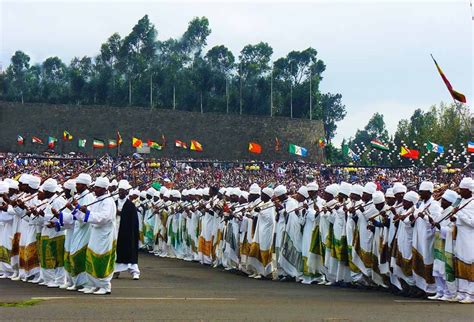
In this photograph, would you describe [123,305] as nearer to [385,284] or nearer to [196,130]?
[385,284]

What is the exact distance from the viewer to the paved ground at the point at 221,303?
38.2 feet

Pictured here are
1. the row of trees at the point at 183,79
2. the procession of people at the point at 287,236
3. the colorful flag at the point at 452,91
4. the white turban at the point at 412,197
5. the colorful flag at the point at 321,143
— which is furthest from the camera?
the row of trees at the point at 183,79

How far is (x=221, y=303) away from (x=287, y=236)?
5.59 metres

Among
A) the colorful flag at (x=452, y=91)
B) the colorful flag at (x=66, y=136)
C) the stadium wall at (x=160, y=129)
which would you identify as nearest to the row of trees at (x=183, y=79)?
the stadium wall at (x=160, y=129)

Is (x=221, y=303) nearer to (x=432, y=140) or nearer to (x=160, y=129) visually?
(x=432, y=140)

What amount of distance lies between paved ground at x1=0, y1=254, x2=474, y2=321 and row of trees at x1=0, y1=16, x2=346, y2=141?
76320mm

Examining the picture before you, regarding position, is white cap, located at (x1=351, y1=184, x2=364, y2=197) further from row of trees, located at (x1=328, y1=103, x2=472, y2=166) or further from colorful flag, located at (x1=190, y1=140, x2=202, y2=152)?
colorful flag, located at (x1=190, y1=140, x2=202, y2=152)

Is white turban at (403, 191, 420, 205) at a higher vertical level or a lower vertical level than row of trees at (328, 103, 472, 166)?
lower

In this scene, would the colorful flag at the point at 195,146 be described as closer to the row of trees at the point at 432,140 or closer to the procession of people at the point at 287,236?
the row of trees at the point at 432,140

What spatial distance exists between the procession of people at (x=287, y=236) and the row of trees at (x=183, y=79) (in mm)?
73542

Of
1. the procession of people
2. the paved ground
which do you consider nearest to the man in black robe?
the procession of people

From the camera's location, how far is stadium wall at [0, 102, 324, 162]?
3233 inches

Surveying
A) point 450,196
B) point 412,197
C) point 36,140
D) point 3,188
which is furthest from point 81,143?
point 450,196

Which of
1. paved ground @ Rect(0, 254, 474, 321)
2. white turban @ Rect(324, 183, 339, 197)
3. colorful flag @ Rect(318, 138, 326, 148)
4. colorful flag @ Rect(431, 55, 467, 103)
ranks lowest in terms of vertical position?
paved ground @ Rect(0, 254, 474, 321)
